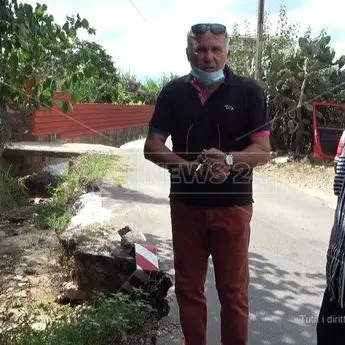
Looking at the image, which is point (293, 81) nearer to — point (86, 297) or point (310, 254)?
point (310, 254)

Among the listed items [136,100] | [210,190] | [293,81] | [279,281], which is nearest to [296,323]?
[279,281]

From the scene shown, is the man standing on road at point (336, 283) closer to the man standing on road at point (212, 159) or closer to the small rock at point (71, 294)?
the man standing on road at point (212, 159)

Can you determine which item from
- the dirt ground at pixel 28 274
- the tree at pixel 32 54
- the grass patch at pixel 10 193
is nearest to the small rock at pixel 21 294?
the dirt ground at pixel 28 274

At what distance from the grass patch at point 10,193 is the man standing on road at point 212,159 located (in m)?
6.23

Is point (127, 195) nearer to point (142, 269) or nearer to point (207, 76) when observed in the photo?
point (142, 269)

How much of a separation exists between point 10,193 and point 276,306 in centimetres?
625

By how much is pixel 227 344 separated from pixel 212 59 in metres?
1.37

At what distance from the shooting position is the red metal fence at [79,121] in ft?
37.7

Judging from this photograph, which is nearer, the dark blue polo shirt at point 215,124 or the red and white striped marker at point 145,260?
the dark blue polo shirt at point 215,124

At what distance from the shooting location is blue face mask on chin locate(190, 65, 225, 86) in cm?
225

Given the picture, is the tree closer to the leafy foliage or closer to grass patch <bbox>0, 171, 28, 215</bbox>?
grass patch <bbox>0, 171, 28, 215</bbox>

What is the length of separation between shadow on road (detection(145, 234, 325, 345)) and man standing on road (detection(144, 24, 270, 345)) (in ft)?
2.39

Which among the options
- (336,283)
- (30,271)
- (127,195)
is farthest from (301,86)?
(336,283)

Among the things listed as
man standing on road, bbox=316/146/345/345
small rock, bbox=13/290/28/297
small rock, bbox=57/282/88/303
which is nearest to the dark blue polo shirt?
man standing on road, bbox=316/146/345/345
